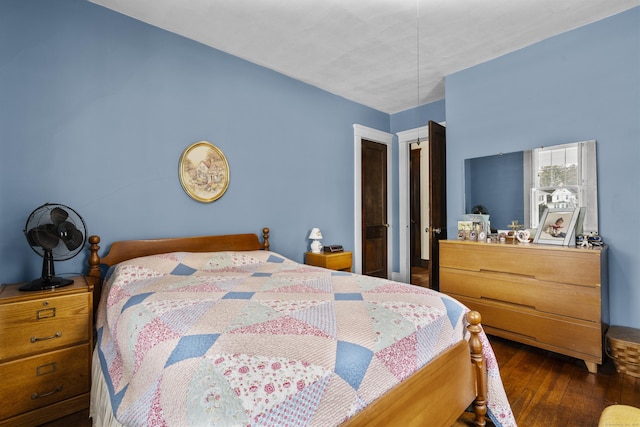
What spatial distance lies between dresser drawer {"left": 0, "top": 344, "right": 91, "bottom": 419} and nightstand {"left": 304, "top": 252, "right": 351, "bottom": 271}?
2.14 metres

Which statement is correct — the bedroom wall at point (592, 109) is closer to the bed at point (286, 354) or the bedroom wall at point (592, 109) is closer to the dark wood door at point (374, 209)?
the dark wood door at point (374, 209)

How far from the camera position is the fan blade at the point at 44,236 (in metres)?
1.87

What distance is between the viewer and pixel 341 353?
106 centimetres

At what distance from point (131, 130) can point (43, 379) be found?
1.73 metres

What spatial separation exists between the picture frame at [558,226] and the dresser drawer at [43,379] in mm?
3471

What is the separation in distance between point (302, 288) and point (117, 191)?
1.67m

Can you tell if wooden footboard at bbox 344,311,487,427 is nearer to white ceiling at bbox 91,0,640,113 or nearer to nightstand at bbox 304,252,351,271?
nightstand at bbox 304,252,351,271

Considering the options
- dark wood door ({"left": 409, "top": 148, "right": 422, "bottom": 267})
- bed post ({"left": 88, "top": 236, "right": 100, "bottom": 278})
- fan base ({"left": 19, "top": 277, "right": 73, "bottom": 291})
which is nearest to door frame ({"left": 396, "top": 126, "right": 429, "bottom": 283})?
dark wood door ({"left": 409, "top": 148, "right": 422, "bottom": 267})

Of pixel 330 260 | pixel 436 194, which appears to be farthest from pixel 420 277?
pixel 330 260

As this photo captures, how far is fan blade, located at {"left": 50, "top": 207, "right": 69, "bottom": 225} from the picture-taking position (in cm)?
195

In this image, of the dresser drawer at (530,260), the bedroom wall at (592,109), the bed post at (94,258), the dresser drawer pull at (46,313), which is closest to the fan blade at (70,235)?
the bed post at (94,258)

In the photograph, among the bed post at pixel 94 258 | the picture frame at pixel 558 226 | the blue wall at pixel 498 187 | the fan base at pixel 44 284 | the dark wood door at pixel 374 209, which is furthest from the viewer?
the dark wood door at pixel 374 209

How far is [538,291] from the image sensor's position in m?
2.46

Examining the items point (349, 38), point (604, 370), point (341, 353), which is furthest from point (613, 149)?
point (341, 353)
